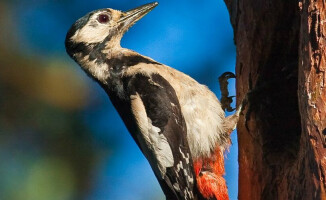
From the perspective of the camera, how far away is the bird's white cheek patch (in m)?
2.60

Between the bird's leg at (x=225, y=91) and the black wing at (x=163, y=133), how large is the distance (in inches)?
17.1

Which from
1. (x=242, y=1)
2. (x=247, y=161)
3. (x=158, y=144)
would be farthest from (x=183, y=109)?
(x=242, y=1)

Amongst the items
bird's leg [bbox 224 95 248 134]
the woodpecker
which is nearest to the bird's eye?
the woodpecker

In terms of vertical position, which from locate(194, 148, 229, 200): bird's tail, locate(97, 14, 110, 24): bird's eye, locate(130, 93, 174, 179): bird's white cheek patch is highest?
locate(97, 14, 110, 24): bird's eye

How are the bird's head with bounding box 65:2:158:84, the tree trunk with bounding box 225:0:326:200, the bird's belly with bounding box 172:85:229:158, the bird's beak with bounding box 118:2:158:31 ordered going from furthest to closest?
the bird's beak with bounding box 118:2:158:31 → the bird's head with bounding box 65:2:158:84 → the bird's belly with bounding box 172:85:229:158 → the tree trunk with bounding box 225:0:326:200

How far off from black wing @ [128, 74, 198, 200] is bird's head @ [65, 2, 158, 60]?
45 centimetres

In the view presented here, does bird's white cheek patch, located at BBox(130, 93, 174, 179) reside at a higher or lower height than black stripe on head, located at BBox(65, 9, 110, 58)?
lower

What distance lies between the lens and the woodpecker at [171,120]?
2611 mm

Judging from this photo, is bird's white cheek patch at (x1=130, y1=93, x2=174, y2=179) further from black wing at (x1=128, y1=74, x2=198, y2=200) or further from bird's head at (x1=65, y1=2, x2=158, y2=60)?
bird's head at (x1=65, y1=2, x2=158, y2=60)

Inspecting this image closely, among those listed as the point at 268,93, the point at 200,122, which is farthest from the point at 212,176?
the point at 268,93

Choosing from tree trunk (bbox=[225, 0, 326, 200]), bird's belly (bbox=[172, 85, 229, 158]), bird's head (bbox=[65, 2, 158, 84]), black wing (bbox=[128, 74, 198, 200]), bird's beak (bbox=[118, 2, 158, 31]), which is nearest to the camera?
tree trunk (bbox=[225, 0, 326, 200])

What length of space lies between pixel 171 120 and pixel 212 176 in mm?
337

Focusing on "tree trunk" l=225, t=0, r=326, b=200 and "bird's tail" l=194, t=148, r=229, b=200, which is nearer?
"tree trunk" l=225, t=0, r=326, b=200

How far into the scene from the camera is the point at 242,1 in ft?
8.74
